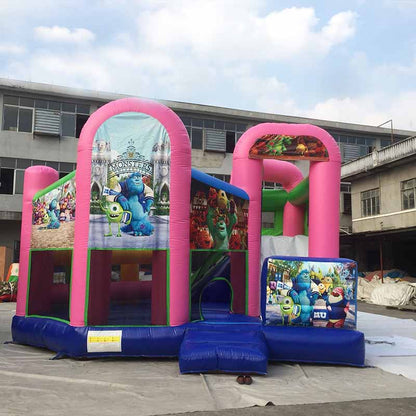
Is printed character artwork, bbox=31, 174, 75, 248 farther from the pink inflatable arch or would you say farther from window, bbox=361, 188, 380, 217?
window, bbox=361, 188, 380, 217

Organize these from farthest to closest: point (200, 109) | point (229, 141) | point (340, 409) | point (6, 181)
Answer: point (229, 141)
point (200, 109)
point (6, 181)
point (340, 409)

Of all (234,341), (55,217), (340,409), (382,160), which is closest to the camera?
(340,409)

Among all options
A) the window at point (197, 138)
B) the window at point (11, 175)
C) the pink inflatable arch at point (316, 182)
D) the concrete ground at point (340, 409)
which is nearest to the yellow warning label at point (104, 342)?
the concrete ground at point (340, 409)

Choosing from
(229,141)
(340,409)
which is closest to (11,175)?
(229,141)

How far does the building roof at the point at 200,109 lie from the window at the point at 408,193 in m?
7.03

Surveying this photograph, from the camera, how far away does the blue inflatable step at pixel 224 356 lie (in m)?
5.43

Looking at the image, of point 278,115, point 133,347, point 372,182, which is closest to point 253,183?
point 133,347

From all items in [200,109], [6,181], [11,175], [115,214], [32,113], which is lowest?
[115,214]

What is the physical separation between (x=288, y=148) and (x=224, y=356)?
4.69m

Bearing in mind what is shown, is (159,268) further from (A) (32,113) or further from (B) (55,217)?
(A) (32,113)

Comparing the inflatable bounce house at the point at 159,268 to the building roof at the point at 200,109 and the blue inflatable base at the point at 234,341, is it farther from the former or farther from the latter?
the building roof at the point at 200,109

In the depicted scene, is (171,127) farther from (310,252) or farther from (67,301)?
(67,301)

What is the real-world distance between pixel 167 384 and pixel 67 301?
4.69 metres

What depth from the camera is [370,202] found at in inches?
845
